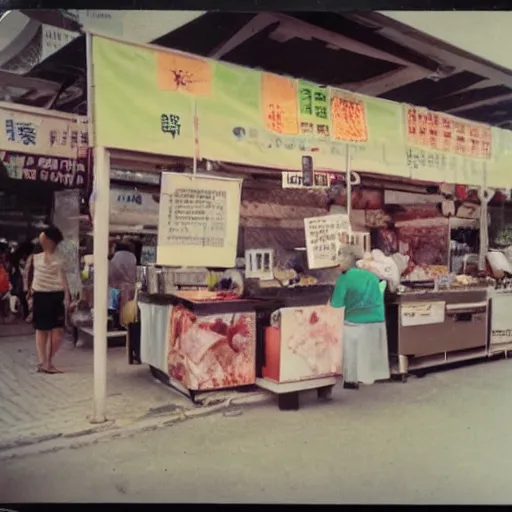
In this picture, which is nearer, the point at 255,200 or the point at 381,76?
the point at 381,76

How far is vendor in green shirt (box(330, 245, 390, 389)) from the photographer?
4090 mm

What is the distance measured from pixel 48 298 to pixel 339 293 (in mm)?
2100

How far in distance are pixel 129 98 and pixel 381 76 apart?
1.93 metres

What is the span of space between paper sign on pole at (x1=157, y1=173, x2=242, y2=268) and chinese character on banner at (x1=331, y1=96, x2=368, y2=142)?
876mm

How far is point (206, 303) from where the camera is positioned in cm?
400

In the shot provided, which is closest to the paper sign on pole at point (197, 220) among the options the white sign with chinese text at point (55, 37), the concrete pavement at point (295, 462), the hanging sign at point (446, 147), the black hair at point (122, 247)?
the black hair at point (122, 247)

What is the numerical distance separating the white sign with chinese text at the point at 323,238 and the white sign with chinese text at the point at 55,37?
6.66 ft

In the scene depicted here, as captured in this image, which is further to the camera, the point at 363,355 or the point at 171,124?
the point at 363,355

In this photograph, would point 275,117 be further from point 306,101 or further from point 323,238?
point 323,238

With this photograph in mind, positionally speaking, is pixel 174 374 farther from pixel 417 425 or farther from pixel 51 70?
pixel 51 70

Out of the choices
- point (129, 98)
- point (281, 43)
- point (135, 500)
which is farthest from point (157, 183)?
point (135, 500)

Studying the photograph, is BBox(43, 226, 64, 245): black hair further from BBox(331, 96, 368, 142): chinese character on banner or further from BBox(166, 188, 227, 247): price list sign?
BBox(331, 96, 368, 142): chinese character on banner

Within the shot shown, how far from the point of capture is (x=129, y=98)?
3311mm

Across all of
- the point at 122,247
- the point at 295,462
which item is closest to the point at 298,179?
the point at 122,247
